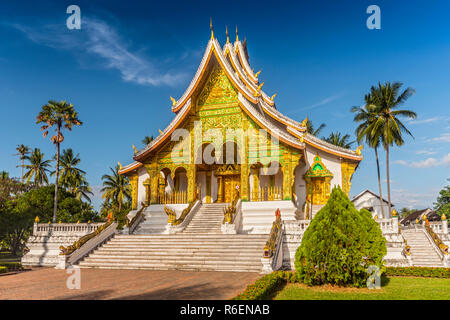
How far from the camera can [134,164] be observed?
2309 centimetres

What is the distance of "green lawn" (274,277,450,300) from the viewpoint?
7.73 metres

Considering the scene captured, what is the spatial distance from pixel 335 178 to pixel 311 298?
1398 cm

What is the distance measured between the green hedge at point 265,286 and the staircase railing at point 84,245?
8918 mm

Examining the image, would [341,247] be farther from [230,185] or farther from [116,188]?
[116,188]

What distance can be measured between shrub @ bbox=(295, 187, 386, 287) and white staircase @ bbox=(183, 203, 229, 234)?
26.0 feet

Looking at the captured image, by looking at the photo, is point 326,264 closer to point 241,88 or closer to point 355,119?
point 241,88

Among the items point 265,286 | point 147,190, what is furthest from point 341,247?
point 147,190

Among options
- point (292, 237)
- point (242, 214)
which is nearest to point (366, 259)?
point (292, 237)

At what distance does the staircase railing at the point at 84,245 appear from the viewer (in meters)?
13.9

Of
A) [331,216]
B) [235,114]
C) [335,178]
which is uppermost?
[235,114]

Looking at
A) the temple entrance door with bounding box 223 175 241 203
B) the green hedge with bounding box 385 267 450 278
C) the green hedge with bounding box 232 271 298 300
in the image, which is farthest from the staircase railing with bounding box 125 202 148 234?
the green hedge with bounding box 385 267 450 278

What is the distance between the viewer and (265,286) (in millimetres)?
7934

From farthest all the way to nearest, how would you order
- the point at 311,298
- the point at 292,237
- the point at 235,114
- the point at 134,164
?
the point at 134,164, the point at 235,114, the point at 292,237, the point at 311,298

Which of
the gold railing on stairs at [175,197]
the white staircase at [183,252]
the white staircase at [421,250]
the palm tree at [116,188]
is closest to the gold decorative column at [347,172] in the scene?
the white staircase at [421,250]
